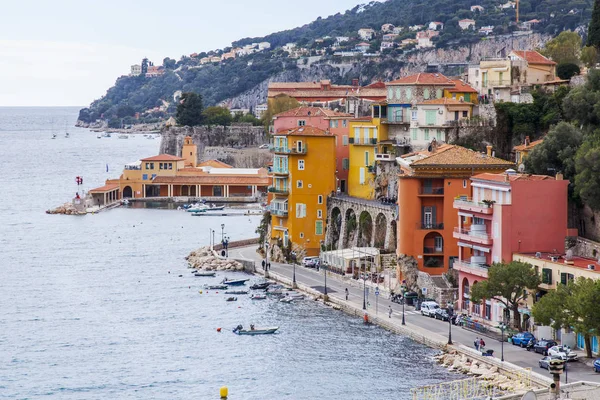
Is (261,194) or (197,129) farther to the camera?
(197,129)

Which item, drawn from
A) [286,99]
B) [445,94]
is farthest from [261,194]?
[445,94]

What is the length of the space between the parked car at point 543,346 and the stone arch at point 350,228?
83.3ft

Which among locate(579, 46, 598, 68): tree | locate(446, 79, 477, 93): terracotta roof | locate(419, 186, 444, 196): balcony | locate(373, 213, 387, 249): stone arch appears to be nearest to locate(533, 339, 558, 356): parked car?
locate(419, 186, 444, 196): balcony

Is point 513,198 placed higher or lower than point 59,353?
higher

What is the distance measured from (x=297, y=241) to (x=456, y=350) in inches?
1101

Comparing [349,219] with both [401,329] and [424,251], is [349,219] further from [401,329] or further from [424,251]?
[401,329]

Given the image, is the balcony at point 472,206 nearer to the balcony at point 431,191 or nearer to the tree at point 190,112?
the balcony at point 431,191

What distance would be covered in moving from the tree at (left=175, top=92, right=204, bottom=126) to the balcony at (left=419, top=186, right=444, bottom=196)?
10245cm

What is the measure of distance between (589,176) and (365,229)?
18.8 meters

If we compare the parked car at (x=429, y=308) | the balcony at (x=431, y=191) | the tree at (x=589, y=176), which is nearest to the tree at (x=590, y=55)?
the balcony at (x=431, y=191)

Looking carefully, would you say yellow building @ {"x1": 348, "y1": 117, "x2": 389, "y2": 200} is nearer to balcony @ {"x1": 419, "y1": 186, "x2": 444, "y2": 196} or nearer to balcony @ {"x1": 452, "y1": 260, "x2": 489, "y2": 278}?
balcony @ {"x1": 419, "y1": 186, "x2": 444, "y2": 196}

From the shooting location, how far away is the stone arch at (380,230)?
7175 centimetres

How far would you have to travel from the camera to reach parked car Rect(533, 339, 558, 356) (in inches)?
1943

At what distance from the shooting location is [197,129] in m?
162
